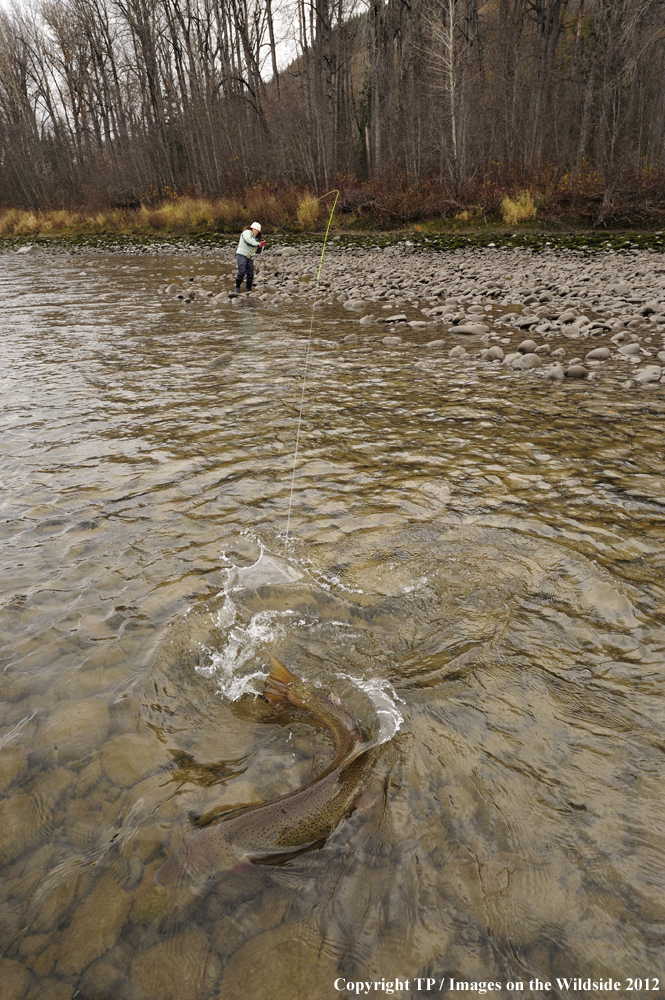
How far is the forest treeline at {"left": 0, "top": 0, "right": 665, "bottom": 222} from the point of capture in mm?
18281

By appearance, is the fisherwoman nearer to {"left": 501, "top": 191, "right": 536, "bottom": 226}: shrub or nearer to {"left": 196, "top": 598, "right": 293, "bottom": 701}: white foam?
{"left": 501, "top": 191, "right": 536, "bottom": 226}: shrub

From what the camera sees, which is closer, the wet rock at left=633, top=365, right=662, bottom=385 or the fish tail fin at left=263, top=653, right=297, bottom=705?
the fish tail fin at left=263, top=653, right=297, bottom=705

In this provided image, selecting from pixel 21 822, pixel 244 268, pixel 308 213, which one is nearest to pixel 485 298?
pixel 244 268

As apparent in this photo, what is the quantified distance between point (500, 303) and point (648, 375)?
481 cm

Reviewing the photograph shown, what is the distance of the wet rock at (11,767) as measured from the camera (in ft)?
6.33

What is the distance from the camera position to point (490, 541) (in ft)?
10.6

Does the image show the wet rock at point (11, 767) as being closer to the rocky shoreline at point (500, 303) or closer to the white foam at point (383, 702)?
the white foam at point (383, 702)

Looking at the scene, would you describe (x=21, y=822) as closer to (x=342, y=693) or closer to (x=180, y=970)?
(x=180, y=970)

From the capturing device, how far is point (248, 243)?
11.4 meters

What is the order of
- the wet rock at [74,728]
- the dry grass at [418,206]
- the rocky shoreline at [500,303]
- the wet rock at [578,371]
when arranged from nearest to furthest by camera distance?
the wet rock at [74,728], the wet rock at [578,371], the rocky shoreline at [500,303], the dry grass at [418,206]

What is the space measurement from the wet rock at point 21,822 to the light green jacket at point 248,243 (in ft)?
36.6

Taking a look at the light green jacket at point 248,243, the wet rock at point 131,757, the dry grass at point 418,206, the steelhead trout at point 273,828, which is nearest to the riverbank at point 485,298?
the light green jacket at point 248,243

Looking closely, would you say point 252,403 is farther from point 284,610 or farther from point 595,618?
point 595,618

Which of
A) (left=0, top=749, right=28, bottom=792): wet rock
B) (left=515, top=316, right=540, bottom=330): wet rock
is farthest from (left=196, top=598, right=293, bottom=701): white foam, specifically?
(left=515, top=316, right=540, bottom=330): wet rock
